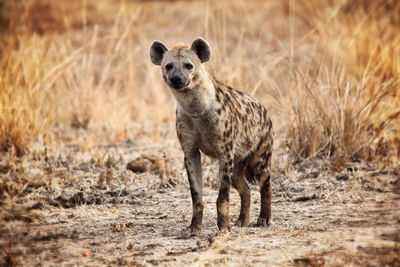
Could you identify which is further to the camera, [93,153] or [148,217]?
[93,153]

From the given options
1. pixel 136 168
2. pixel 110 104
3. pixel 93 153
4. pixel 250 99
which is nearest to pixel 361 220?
pixel 250 99

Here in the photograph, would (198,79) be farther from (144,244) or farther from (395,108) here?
(395,108)

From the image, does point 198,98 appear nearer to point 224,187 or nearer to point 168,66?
point 168,66

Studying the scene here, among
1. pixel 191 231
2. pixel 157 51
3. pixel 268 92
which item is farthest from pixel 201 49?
pixel 268 92

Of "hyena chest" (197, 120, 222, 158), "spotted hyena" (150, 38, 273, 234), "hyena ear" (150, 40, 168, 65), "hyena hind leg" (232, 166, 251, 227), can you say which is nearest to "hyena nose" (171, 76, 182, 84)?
"spotted hyena" (150, 38, 273, 234)

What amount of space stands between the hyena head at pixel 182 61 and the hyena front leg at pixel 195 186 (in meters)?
0.48

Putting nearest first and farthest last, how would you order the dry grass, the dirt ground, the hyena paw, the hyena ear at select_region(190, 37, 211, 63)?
the dirt ground → the hyena paw → the hyena ear at select_region(190, 37, 211, 63) → the dry grass

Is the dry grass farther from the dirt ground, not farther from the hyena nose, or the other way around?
the hyena nose

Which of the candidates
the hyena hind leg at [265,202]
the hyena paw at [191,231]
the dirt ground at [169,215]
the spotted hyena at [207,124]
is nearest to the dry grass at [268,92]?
the dirt ground at [169,215]

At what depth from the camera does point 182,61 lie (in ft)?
13.2

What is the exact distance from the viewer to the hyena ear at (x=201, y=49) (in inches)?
163

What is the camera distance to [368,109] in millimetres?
5582

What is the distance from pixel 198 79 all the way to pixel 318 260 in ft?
4.67

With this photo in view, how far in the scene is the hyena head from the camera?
387 cm
